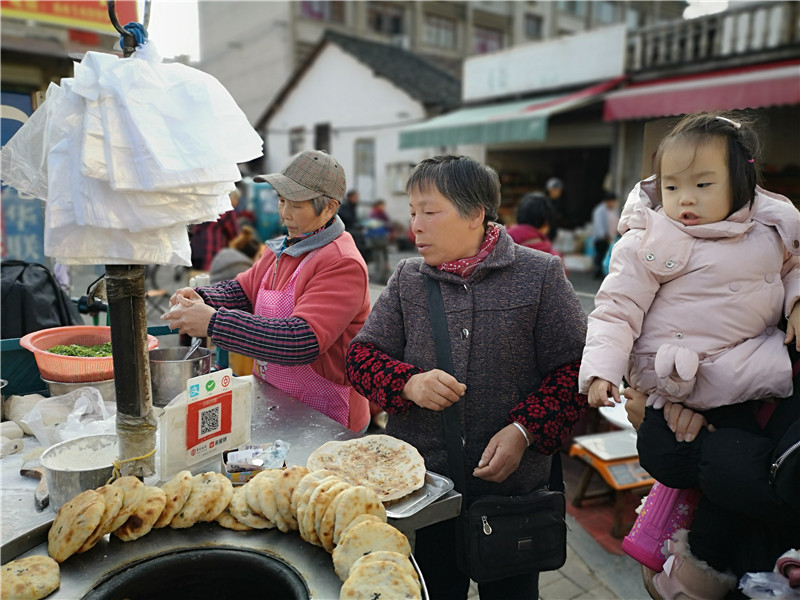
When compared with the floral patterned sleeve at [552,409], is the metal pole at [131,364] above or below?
above

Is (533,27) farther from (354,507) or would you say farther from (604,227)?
(354,507)

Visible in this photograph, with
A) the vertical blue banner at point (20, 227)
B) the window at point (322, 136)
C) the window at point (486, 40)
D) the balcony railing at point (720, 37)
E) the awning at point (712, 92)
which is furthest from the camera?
the window at point (486, 40)

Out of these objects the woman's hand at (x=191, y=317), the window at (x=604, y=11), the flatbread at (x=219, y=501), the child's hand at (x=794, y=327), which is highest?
the window at (x=604, y=11)

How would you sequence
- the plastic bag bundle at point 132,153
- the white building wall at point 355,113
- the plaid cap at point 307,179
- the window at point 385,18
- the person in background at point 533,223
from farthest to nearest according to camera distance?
the window at point 385,18 < the white building wall at point 355,113 < the person in background at point 533,223 < the plaid cap at point 307,179 < the plastic bag bundle at point 132,153

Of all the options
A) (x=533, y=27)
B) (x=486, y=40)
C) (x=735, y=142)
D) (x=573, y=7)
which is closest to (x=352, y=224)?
(x=735, y=142)

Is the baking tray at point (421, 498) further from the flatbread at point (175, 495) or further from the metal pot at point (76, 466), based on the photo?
the metal pot at point (76, 466)

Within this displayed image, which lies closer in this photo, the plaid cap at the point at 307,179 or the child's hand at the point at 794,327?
the child's hand at the point at 794,327

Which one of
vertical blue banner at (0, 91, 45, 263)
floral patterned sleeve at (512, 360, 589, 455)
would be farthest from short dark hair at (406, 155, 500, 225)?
vertical blue banner at (0, 91, 45, 263)

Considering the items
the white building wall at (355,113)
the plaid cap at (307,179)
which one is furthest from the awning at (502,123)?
the plaid cap at (307,179)

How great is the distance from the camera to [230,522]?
140 centimetres

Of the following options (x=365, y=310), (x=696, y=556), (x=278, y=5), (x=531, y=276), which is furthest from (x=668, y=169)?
(x=278, y=5)

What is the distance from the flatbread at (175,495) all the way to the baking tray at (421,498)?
50cm

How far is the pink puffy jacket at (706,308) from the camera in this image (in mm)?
1506

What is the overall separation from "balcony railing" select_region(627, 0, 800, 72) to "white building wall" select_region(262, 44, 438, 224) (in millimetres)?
6564
